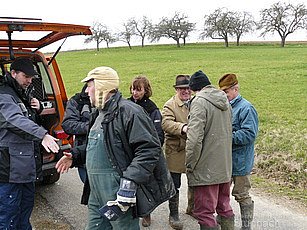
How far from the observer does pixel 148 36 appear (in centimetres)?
7412

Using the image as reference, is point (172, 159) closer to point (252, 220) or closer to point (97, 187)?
point (252, 220)

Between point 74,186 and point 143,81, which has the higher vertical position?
point 143,81

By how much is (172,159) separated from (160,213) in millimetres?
865

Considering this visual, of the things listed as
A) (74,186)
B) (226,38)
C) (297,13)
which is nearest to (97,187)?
(74,186)

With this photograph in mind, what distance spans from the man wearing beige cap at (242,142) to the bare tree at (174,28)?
63146 millimetres

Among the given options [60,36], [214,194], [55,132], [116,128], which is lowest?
[214,194]

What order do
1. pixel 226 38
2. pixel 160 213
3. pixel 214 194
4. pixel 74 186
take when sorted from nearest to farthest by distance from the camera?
pixel 214 194 < pixel 160 213 < pixel 74 186 < pixel 226 38

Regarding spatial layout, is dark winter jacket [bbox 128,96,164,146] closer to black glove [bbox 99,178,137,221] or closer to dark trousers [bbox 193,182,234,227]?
dark trousers [bbox 193,182,234,227]

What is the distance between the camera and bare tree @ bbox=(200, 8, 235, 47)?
64.8 metres

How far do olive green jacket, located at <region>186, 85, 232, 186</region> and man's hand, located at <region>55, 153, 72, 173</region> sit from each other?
1073 mm

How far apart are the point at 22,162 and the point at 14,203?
395mm

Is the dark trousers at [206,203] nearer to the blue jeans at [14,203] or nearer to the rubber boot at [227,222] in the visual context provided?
the rubber boot at [227,222]

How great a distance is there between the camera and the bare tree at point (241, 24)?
6469 centimetres

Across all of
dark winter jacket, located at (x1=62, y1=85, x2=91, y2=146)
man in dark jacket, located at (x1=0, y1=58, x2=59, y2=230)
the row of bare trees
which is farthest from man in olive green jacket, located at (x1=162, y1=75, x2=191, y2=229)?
the row of bare trees
